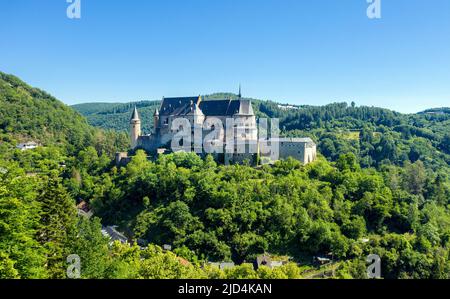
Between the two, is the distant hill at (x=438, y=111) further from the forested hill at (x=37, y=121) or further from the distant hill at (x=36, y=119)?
the distant hill at (x=36, y=119)

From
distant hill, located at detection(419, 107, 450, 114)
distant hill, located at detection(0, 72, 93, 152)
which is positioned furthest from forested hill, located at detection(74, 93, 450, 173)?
distant hill, located at detection(0, 72, 93, 152)

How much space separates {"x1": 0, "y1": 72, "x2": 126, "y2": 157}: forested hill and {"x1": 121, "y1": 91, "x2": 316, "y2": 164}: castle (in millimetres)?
22341

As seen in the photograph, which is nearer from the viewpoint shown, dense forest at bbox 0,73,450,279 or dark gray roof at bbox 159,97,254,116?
dense forest at bbox 0,73,450,279

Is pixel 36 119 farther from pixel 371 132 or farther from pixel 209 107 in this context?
pixel 371 132

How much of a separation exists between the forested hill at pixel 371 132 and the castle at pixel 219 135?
4705 centimetres

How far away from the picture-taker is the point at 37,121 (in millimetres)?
106000

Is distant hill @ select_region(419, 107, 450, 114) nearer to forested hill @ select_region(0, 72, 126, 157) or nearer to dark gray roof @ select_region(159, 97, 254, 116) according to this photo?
dark gray roof @ select_region(159, 97, 254, 116)

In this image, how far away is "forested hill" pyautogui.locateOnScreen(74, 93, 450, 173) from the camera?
348ft

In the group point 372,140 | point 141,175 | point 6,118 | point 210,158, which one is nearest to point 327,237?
point 210,158

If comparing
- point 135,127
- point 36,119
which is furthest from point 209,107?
point 36,119

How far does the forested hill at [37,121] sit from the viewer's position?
3869 inches

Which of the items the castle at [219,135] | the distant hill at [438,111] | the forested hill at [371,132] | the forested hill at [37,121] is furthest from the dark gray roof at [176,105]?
the distant hill at [438,111]
